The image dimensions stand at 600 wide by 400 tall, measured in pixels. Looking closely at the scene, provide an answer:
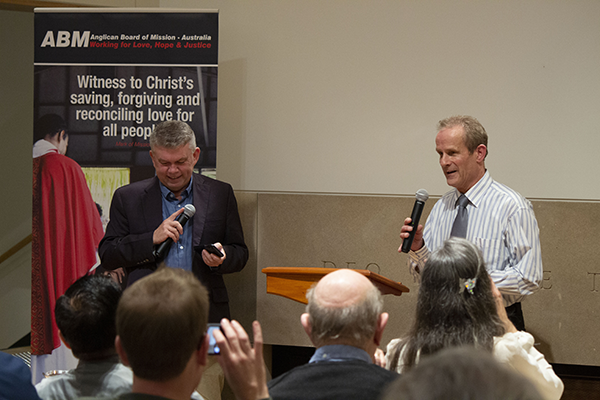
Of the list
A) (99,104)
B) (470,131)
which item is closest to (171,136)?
(99,104)

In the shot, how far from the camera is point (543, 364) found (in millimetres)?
1991

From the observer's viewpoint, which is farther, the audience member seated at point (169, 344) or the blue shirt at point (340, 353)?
the blue shirt at point (340, 353)

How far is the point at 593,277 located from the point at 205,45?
10.4 ft

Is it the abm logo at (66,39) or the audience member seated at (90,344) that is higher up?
the abm logo at (66,39)

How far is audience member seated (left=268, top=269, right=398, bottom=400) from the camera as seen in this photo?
145 centimetres

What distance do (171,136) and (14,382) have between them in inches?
82.0

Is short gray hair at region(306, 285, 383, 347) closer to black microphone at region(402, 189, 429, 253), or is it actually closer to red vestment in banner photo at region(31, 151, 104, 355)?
black microphone at region(402, 189, 429, 253)

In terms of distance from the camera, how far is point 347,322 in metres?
1.64

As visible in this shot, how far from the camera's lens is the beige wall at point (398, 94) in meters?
4.36

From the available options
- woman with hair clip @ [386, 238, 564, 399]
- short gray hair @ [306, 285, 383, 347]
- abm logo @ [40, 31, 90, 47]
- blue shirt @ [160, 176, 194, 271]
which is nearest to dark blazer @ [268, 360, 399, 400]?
short gray hair @ [306, 285, 383, 347]

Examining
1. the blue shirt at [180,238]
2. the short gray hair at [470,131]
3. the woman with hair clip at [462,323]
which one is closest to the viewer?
the woman with hair clip at [462,323]

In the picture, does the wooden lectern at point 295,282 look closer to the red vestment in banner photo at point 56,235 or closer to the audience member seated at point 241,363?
the audience member seated at point 241,363

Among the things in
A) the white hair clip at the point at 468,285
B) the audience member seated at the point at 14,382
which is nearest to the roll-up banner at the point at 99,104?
the white hair clip at the point at 468,285

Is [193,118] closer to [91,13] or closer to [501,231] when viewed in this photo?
[91,13]
